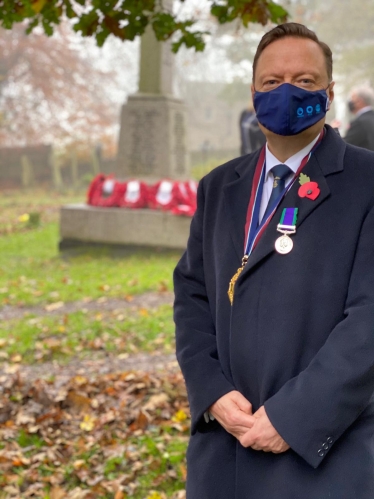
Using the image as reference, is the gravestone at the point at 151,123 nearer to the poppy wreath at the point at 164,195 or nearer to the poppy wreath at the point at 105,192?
the poppy wreath at the point at 105,192

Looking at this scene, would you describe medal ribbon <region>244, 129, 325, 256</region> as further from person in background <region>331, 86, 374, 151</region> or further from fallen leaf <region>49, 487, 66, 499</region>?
person in background <region>331, 86, 374, 151</region>

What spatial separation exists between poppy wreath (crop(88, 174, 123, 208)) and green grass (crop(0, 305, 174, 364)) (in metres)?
3.76

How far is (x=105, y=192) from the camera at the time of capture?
35.5 ft

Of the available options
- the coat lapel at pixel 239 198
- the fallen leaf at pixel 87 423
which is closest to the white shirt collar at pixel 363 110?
the fallen leaf at pixel 87 423

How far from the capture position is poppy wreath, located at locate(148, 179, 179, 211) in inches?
399

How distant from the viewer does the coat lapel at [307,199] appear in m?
1.80

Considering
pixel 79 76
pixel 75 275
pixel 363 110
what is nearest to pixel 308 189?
Answer: pixel 363 110

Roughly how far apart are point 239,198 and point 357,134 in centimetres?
402

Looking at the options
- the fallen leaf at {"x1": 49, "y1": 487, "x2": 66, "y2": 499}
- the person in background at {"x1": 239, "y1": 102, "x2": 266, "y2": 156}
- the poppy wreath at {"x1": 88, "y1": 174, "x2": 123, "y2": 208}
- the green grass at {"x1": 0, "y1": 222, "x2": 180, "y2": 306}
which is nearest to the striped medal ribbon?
the fallen leaf at {"x1": 49, "y1": 487, "x2": 66, "y2": 499}

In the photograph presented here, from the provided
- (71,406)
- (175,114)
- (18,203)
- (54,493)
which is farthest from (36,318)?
(18,203)

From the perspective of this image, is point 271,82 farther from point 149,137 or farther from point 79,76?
point 79,76

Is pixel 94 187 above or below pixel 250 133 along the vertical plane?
below

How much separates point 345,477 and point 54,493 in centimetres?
217

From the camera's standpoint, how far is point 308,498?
67.4 inches
